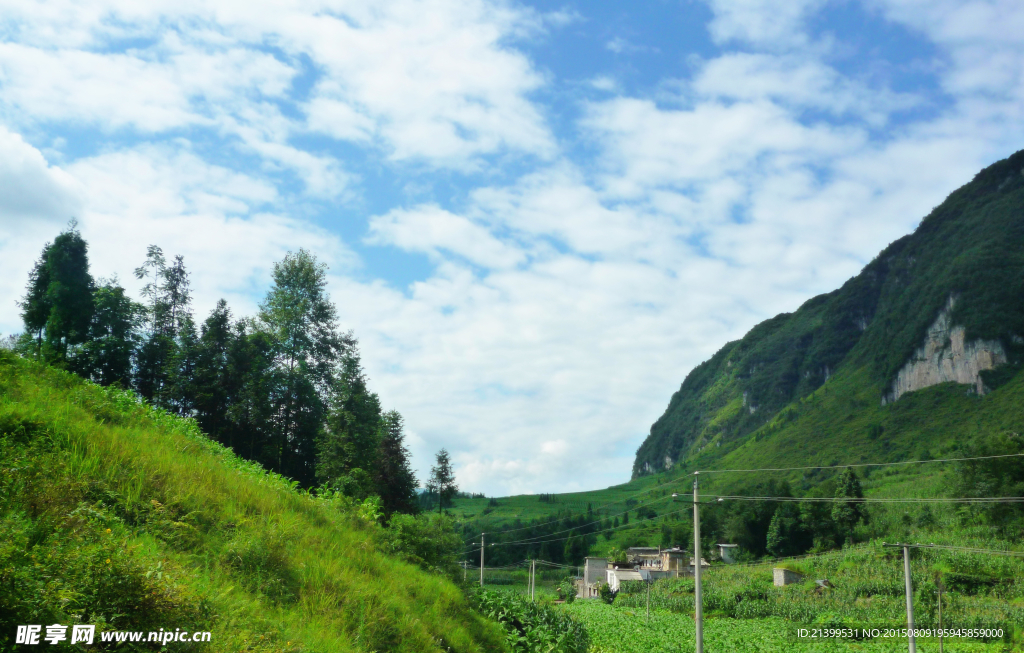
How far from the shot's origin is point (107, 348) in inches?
1475

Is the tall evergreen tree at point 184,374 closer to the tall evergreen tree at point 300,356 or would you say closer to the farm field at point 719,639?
the tall evergreen tree at point 300,356

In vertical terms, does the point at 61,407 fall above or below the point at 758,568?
above

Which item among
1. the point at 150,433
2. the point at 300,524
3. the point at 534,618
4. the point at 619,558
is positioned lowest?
the point at 619,558

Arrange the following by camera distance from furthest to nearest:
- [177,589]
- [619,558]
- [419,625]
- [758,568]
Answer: [619,558] → [758,568] → [419,625] → [177,589]

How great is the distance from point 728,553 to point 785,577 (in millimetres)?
31188

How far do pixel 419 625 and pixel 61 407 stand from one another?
6074mm

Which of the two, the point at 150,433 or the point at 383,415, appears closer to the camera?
the point at 150,433

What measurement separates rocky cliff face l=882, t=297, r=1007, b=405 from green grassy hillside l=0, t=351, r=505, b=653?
577 feet

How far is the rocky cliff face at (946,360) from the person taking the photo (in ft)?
494

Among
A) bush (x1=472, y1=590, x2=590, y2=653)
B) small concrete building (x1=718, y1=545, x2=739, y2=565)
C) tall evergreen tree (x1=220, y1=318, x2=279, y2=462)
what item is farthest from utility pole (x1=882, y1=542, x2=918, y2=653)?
small concrete building (x1=718, y1=545, x2=739, y2=565)

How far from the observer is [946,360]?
16338cm

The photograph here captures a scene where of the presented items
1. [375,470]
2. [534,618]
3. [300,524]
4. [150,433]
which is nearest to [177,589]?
[300,524]

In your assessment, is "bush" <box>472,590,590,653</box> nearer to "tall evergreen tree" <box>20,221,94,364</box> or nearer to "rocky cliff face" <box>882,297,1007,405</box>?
"tall evergreen tree" <box>20,221,94,364</box>

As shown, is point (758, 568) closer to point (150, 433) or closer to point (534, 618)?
point (534, 618)
